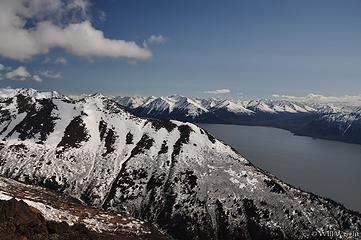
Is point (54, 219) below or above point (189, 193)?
below

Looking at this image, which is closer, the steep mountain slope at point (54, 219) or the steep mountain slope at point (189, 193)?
the steep mountain slope at point (54, 219)

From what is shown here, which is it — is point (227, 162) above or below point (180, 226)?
above

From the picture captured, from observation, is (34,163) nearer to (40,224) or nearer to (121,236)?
(121,236)

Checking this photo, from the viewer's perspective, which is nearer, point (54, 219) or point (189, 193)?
point (54, 219)

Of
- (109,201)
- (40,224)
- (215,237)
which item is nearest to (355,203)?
(215,237)

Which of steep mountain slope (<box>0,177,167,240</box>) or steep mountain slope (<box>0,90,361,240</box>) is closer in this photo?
steep mountain slope (<box>0,177,167,240</box>)

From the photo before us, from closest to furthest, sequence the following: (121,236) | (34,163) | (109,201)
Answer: (121,236) < (109,201) < (34,163)

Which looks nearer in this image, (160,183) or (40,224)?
(40,224)

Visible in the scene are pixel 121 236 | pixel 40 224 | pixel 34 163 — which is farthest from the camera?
pixel 34 163
